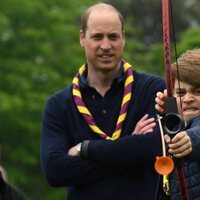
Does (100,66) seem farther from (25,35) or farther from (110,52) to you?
(25,35)

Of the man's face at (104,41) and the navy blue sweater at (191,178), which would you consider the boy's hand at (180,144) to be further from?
the man's face at (104,41)

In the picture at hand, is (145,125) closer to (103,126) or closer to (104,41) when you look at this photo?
(103,126)

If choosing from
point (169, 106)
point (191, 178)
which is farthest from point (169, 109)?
point (191, 178)

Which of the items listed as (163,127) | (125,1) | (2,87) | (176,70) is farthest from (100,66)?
(125,1)

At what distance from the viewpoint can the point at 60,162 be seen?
25.5 ft

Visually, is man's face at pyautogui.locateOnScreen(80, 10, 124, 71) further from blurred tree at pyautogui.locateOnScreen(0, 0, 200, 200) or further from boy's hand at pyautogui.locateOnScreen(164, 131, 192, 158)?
blurred tree at pyautogui.locateOnScreen(0, 0, 200, 200)

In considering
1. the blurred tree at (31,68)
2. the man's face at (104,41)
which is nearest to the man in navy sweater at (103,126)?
the man's face at (104,41)

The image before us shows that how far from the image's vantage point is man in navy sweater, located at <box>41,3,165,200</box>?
764cm

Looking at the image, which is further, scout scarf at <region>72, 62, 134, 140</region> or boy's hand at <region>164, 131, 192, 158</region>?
scout scarf at <region>72, 62, 134, 140</region>

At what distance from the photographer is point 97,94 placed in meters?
7.98

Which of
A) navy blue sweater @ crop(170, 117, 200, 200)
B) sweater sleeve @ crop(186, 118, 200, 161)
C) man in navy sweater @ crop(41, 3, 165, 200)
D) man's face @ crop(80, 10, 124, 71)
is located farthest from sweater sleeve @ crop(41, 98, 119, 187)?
sweater sleeve @ crop(186, 118, 200, 161)

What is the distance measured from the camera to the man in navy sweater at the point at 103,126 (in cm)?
764

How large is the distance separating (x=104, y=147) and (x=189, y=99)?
1.49 metres

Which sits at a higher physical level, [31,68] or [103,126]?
[103,126]
